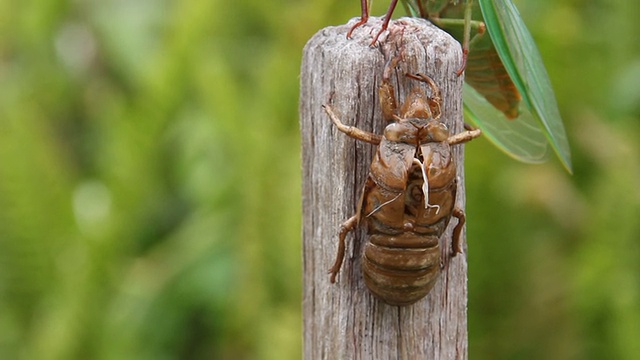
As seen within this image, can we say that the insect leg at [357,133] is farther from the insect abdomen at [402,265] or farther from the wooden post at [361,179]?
the insect abdomen at [402,265]

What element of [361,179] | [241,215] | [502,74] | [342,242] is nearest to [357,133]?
[361,179]

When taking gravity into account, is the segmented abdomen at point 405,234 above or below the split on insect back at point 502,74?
below

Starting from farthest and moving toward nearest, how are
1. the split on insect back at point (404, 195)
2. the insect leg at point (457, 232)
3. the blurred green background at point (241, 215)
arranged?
the blurred green background at point (241, 215) < the insect leg at point (457, 232) < the split on insect back at point (404, 195)

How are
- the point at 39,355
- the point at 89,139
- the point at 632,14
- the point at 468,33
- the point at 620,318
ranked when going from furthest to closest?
the point at 89,139 < the point at 632,14 < the point at 39,355 < the point at 620,318 < the point at 468,33

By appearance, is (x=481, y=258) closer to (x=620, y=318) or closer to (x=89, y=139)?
(x=620, y=318)

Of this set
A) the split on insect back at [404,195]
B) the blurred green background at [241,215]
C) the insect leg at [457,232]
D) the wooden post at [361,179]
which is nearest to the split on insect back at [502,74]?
the wooden post at [361,179]

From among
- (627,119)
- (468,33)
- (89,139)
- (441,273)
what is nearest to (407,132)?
(441,273)

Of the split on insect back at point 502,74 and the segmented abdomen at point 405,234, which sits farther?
the split on insect back at point 502,74

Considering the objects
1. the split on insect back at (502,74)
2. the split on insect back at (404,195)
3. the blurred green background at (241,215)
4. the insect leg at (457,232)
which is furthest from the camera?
the blurred green background at (241,215)

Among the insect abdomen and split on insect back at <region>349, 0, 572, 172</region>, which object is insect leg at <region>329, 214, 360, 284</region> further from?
split on insect back at <region>349, 0, 572, 172</region>
